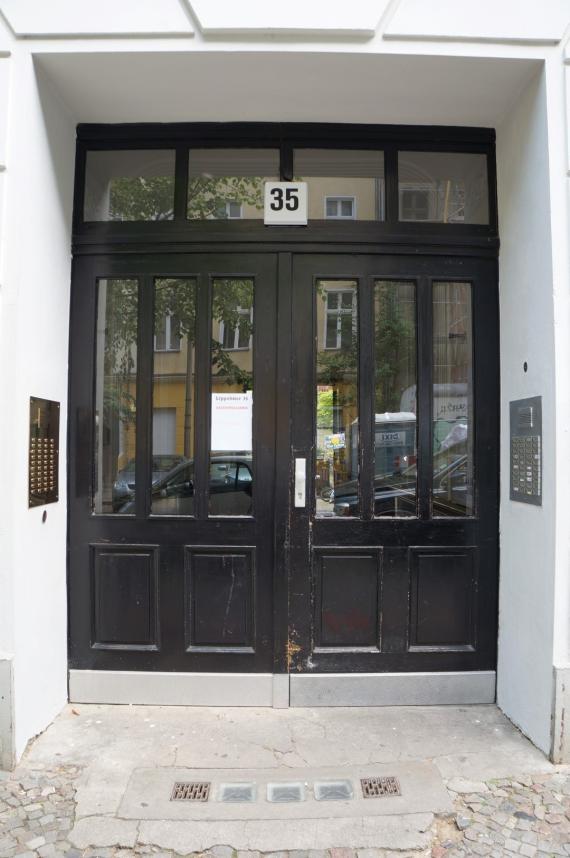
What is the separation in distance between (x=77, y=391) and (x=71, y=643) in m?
1.64

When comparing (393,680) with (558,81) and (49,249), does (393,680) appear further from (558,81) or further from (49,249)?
(558,81)

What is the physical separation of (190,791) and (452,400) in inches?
107

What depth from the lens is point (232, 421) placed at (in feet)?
12.2

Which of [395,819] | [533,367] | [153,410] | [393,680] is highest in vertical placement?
[533,367]

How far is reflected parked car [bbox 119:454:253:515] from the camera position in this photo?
3721 mm

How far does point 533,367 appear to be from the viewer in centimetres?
Result: 332

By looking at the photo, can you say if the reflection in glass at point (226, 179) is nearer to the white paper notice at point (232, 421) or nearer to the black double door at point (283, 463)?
the black double door at point (283, 463)

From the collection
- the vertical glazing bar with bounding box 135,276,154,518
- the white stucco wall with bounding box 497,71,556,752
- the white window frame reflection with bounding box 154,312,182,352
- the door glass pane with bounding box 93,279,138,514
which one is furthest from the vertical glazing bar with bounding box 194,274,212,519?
the white stucco wall with bounding box 497,71,556,752

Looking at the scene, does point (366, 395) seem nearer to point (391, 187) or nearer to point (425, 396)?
point (425, 396)

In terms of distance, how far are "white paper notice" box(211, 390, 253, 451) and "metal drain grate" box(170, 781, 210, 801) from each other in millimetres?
1870

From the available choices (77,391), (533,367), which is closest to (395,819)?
(533,367)

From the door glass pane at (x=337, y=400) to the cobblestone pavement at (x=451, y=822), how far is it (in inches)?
66.1

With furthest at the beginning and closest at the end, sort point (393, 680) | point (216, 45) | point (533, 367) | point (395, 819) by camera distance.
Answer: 1. point (393, 680)
2. point (533, 367)
3. point (216, 45)
4. point (395, 819)

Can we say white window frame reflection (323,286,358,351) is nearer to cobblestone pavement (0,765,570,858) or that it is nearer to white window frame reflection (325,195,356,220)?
white window frame reflection (325,195,356,220)
